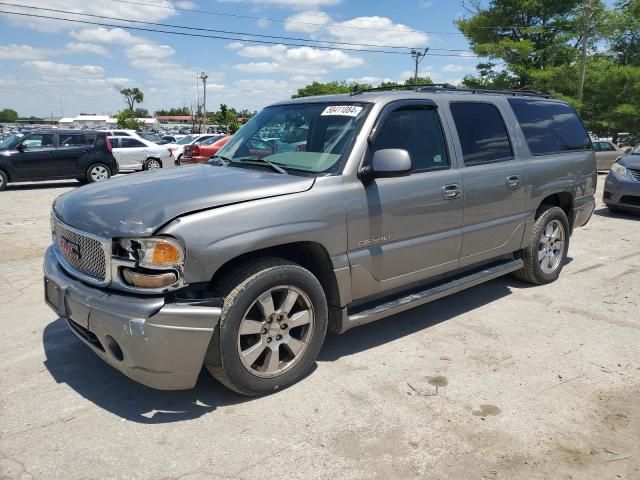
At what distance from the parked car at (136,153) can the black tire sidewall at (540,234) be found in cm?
1524

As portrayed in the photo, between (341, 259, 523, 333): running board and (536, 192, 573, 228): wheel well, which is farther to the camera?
(536, 192, 573, 228): wheel well

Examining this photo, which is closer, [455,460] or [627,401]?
[455,460]

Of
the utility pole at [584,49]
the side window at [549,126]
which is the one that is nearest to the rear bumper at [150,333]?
the side window at [549,126]

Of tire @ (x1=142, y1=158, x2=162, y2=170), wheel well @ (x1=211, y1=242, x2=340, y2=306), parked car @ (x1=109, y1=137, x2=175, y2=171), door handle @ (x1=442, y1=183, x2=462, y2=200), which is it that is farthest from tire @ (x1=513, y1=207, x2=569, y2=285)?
tire @ (x1=142, y1=158, x2=162, y2=170)

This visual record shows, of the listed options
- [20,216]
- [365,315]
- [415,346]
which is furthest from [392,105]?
[20,216]

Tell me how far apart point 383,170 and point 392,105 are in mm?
705

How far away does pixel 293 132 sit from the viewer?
4.05m

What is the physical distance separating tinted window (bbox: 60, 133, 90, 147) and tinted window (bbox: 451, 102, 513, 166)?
13.2 metres

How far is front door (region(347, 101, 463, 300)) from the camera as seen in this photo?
3.53 meters

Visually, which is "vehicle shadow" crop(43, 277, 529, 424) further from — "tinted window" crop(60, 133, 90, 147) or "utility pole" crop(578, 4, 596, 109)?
"utility pole" crop(578, 4, 596, 109)

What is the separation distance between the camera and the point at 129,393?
3.27 metres

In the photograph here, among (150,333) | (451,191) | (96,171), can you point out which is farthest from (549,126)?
(96,171)

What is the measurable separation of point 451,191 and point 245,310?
198 centimetres

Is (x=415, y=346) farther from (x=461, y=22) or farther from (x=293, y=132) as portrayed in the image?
(x=461, y=22)
